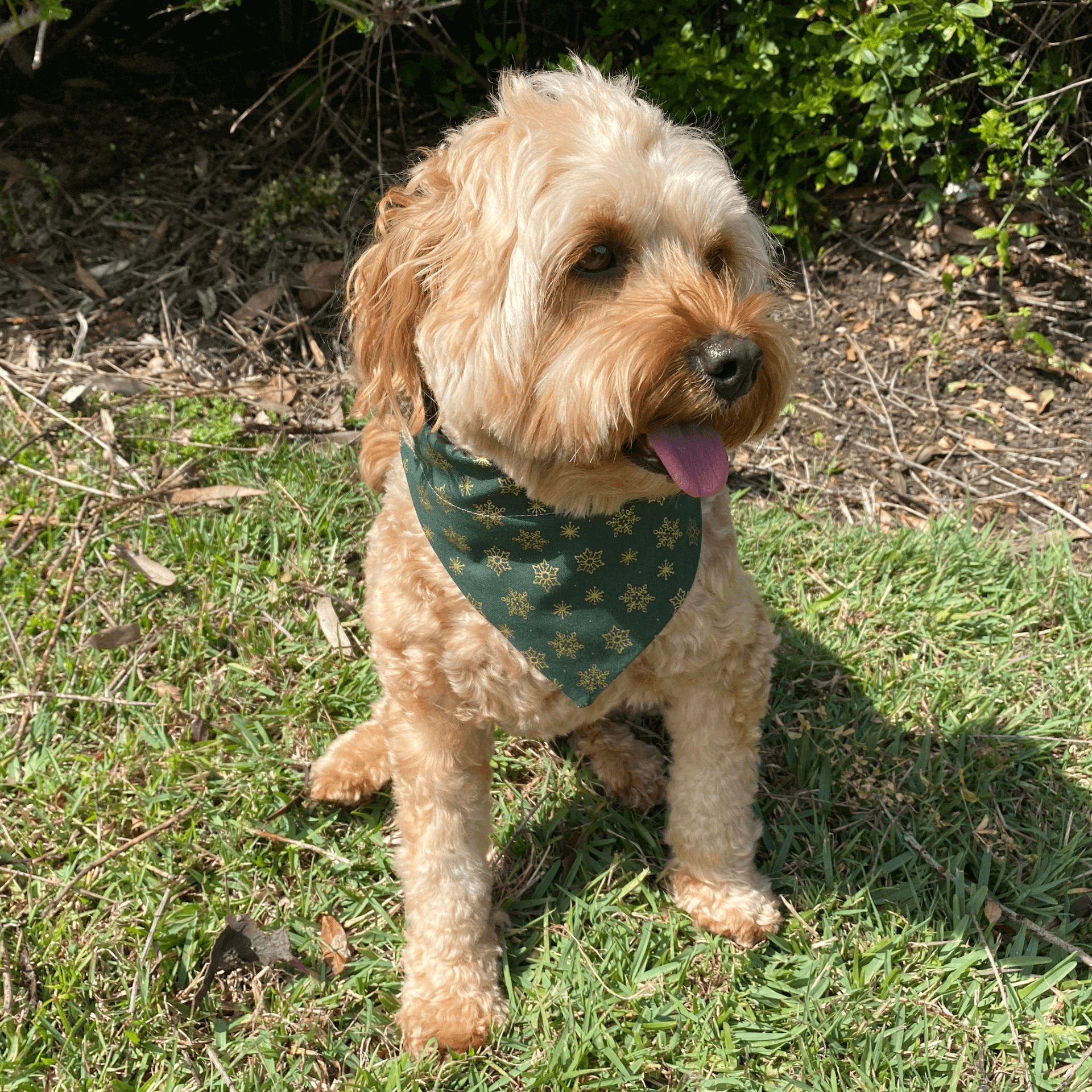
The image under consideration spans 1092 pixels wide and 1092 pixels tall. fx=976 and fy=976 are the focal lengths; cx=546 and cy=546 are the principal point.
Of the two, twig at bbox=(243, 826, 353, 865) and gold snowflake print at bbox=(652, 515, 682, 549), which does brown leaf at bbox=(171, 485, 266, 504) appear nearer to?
twig at bbox=(243, 826, 353, 865)

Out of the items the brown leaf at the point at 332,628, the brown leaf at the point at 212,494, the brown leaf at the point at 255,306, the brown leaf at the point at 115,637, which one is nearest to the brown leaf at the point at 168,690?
the brown leaf at the point at 115,637

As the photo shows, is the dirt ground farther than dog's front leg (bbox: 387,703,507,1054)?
Yes

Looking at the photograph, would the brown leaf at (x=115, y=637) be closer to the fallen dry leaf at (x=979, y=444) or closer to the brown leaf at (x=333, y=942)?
the brown leaf at (x=333, y=942)

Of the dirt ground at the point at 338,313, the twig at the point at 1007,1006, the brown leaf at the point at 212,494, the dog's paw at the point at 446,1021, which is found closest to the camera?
the twig at the point at 1007,1006

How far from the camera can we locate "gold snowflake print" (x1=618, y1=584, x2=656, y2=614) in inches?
95.0

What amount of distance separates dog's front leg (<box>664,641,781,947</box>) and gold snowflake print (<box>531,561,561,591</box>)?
1.53ft

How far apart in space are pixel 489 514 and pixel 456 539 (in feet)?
0.38

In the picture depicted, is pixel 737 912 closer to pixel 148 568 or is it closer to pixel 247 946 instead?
pixel 247 946

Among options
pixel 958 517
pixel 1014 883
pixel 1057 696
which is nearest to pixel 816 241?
pixel 958 517

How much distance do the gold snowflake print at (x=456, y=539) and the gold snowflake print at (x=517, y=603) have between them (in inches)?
6.1

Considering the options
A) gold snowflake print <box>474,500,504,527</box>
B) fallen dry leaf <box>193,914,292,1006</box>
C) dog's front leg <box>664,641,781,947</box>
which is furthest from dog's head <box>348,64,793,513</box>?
fallen dry leaf <box>193,914,292,1006</box>

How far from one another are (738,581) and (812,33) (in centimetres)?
297

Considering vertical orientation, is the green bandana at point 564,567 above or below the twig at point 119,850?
above

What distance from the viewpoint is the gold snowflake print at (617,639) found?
96.0 inches
